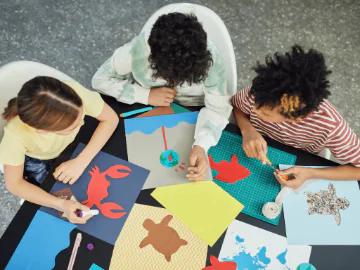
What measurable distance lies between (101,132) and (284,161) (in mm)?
587

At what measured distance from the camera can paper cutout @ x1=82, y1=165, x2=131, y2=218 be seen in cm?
98

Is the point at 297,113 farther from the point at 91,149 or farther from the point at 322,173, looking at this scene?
the point at 91,149

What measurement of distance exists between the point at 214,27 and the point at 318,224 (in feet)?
2.43

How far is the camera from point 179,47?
921mm

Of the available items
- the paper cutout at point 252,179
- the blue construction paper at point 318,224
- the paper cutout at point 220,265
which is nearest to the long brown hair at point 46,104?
the paper cutout at point 252,179

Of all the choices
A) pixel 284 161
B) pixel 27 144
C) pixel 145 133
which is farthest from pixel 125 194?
pixel 284 161

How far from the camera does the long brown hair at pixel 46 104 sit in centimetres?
90

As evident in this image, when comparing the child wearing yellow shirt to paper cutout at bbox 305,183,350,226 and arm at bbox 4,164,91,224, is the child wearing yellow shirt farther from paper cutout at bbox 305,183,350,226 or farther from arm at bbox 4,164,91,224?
paper cutout at bbox 305,183,350,226

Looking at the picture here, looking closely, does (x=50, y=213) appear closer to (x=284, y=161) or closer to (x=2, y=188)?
(x=284, y=161)

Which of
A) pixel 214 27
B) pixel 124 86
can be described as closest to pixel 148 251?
pixel 124 86

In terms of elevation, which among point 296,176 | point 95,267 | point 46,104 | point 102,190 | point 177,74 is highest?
point 177,74

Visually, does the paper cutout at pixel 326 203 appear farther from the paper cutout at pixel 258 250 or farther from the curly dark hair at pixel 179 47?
the curly dark hair at pixel 179 47

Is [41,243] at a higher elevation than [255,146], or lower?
lower

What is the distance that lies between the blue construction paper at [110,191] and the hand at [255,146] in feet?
1.07
